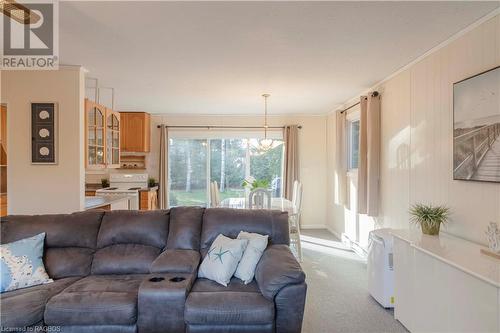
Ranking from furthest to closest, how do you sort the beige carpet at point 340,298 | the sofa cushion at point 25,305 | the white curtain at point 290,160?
the white curtain at point 290,160 < the beige carpet at point 340,298 < the sofa cushion at point 25,305

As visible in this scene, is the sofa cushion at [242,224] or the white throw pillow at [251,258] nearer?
the white throw pillow at [251,258]

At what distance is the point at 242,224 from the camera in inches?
114

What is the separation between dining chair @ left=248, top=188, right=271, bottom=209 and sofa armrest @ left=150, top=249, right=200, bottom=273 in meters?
1.86

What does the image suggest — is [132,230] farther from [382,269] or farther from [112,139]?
[382,269]

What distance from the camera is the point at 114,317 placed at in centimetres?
209

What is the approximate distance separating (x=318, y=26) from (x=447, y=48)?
4.02 ft

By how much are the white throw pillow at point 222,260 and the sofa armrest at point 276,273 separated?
0.20m

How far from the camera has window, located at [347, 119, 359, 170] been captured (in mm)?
5336

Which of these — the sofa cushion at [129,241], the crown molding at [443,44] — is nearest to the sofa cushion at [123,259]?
the sofa cushion at [129,241]

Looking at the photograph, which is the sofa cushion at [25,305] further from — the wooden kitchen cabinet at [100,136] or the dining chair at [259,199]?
the dining chair at [259,199]

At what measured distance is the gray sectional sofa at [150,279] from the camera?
2.08 meters

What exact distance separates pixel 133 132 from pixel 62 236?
13.3 ft

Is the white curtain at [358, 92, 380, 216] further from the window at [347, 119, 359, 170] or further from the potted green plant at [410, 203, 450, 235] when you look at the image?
the potted green plant at [410, 203, 450, 235]

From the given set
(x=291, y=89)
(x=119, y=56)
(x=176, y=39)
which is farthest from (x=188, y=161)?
(x=176, y=39)
